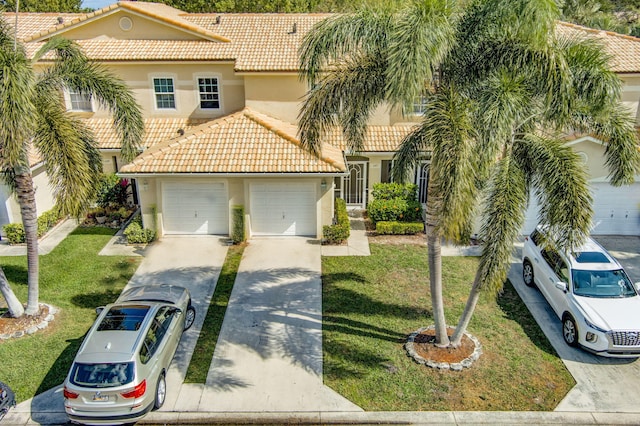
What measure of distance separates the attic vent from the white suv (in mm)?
17667

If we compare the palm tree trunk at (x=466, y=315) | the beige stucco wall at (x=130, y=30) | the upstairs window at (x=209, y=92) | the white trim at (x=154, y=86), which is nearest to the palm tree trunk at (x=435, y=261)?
the palm tree trunk at (x=466, y=315)

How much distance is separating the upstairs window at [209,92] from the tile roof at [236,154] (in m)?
2.53

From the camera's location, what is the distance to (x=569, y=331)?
40.4ft

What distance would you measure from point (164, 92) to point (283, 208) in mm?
7464

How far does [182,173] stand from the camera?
1683 cm

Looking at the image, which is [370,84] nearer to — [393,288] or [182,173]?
[393,288]

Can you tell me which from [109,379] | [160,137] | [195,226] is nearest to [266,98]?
[160,137]

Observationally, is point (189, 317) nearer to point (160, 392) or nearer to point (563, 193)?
point (160, 392)

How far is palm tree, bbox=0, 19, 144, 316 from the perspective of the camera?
10352mm

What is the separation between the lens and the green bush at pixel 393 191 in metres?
19.2

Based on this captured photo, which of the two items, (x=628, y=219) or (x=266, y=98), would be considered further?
(x=266, y=98)

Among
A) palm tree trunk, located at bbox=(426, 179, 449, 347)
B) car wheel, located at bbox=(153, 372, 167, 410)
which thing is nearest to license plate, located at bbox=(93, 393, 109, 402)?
car wheel, located at bbox=(153, 372, 167, 410)

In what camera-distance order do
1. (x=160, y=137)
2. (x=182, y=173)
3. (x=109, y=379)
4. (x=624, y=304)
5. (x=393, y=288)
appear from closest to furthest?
(x=109, y=379), (x=624, y=304), (x=393, y=288), (x=182, y=173), (x=160, y=137)

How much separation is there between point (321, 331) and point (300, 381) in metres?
1.93
